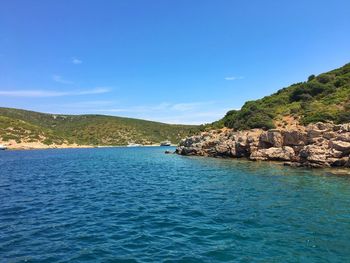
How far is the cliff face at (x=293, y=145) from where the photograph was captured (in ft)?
153

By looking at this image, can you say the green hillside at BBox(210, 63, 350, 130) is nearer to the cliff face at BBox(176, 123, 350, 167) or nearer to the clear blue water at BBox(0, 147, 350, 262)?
the cliff face at BBox(176, 123, 350, 167)

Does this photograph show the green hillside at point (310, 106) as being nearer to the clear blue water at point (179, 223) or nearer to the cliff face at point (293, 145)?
the cliff face at point (293, 145)

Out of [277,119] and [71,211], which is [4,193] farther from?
[277,119]

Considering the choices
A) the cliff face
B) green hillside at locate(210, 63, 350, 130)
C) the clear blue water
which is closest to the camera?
the clear blue water

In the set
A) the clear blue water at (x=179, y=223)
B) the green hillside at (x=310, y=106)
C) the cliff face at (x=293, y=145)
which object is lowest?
the clear blue water at (x=179, y=223)

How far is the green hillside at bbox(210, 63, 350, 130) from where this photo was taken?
204ft

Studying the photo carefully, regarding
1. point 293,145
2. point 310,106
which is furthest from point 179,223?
point 310,106

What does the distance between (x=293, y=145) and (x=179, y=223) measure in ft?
142

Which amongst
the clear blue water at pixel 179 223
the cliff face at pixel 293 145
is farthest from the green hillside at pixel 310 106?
the clear blue water at pixel 179 223

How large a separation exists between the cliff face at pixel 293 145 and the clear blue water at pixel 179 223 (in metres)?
14.8

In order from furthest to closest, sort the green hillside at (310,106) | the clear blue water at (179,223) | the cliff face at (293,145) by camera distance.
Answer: the green hillside at (310,106) → the cliff face at (293,145) → the clear blue water at (179,223)

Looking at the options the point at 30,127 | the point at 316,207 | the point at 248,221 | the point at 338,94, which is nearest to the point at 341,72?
the point at 338,94

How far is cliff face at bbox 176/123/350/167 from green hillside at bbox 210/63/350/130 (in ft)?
13.0

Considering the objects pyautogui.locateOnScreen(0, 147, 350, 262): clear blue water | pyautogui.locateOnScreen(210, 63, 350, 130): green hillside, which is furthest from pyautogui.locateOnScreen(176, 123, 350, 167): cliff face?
pyautogui.locateOnScreen(0, 147, 350, 262): clear blue water
